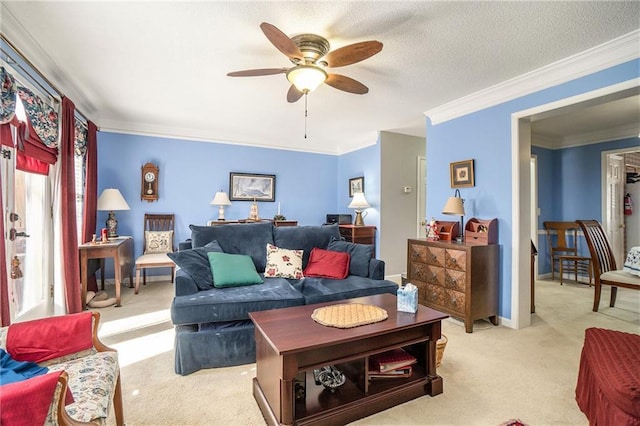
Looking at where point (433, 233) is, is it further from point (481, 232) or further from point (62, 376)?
point (62, 376)

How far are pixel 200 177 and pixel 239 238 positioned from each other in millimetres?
2464

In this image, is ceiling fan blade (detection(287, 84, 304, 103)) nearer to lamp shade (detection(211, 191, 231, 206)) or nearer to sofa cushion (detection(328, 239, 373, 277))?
sofa cushion (detection(328, 239, 373, 277))

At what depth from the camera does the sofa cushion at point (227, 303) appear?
6.86 ft

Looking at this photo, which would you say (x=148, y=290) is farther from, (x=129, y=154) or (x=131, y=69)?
(x=131, y=69)

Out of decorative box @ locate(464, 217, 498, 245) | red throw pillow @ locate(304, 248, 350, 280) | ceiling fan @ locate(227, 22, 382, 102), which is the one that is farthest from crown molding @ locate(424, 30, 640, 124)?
red throw pillow @ locate(304, 248, 350, 280)

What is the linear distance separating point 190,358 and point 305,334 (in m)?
1.05

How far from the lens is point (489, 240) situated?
3027 mm

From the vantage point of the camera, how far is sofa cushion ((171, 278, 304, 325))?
2.09m

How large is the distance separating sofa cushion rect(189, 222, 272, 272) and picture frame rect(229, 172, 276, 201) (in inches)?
88.8

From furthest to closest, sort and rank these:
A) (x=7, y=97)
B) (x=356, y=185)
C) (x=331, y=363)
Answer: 1. (x=356, y=185)
2. (x=7, y=97)
3. (x=331, y=363)

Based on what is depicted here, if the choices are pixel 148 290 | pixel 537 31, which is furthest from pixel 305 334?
pixel 148 290

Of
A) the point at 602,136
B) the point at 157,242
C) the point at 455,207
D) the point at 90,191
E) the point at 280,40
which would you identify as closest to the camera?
the point at 280,40

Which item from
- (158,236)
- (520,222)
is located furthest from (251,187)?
(520,222)

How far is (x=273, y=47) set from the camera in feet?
7.83
